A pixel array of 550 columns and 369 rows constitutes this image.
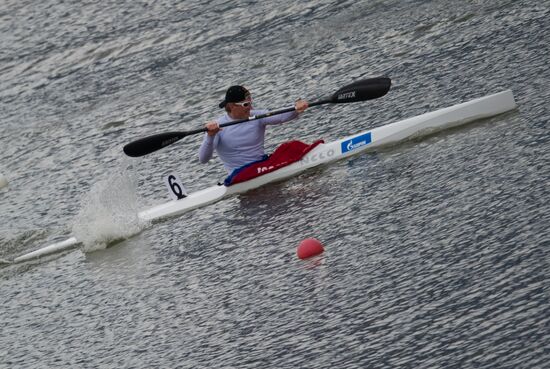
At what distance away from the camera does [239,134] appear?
15.6m

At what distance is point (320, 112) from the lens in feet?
60.6

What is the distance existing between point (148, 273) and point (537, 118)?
507cm

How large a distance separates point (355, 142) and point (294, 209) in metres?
1.84

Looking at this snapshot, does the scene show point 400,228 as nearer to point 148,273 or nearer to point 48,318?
point 148,273

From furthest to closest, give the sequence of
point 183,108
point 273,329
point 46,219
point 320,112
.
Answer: point 183,108
point 320,112
point 46,219
point 273,329

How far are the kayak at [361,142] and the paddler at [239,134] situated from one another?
1.23ft

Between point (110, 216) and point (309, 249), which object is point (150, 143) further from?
point (309, 249)

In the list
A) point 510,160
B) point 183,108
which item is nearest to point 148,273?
point 510,160

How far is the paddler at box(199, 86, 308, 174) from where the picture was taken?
15391mm

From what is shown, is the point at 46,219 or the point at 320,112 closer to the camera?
the point at 46,219

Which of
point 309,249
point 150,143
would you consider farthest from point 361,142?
point 309,249

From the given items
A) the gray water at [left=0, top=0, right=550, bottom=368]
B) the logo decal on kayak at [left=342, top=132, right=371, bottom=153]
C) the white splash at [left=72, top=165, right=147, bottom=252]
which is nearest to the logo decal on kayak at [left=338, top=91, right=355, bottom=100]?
the logo decal on kayak at [left=342, top=132, right=371, bottom=153]

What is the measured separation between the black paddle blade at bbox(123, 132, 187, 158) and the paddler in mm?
623

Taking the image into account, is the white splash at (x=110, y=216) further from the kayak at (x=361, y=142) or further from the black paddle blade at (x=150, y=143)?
the black paddle blade at (x=150, y=143)
